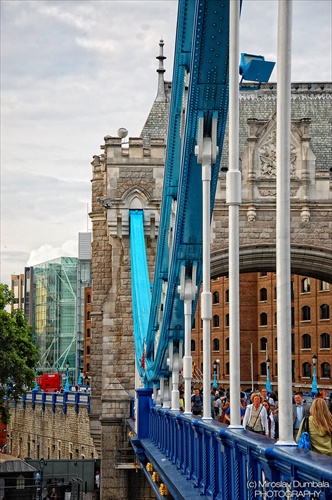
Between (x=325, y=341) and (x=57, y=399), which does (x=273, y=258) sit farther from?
(x=325, y=341)

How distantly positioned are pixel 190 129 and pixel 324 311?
46361mm

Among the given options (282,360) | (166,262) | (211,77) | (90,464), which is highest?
(211,77)

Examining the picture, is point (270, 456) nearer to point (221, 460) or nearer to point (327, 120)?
point (221, 460)

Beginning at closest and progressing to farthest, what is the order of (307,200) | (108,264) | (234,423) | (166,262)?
(234,423)
(166,262)
(307,200)
(108,264)

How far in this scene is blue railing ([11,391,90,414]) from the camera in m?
43.1

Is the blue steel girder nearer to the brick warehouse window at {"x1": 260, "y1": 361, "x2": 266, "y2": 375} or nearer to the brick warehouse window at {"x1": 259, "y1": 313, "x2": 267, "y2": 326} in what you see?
the brick warehouse window at {"x1": 260, "y1": 361, "x2": 266, "y2": 375}

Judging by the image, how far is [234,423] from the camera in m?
9.63

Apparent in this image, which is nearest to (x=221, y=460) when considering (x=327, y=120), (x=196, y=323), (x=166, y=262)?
(x=166, y=262)

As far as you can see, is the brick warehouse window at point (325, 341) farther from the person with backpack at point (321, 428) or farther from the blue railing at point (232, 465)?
the person with backpack at point (321, 428)

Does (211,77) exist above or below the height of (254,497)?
above

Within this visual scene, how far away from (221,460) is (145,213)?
1698 centimetres

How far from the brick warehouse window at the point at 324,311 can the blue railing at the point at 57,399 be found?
16.3 m

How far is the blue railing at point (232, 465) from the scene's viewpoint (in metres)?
6.07

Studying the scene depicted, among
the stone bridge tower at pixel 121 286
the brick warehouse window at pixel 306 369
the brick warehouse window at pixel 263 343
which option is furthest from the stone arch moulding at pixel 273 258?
the brick warehouse window at pixel 263 343
